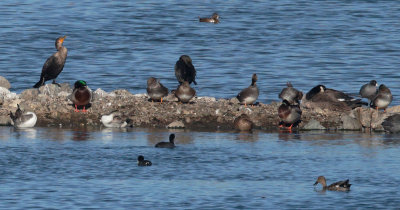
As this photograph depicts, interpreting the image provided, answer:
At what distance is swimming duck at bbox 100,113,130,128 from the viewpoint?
74.2ft

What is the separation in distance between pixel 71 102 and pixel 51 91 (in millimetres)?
1788

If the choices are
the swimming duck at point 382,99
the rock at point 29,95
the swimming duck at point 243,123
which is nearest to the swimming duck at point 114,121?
the swimming duck at point 243,123

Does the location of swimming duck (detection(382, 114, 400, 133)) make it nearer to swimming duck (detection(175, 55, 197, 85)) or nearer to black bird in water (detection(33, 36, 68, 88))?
swimming duck (detection(175, 55, 197, 85))

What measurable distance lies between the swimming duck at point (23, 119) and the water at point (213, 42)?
834cm

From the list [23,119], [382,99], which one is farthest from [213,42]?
[23,119]

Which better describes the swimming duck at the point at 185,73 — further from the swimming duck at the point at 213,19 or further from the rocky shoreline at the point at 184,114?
the swimming duck at the point at 213,19

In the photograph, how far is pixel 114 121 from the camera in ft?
74.3

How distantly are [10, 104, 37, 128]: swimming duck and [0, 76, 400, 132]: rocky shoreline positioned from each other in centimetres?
43

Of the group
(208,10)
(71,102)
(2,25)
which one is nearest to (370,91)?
(71,102)

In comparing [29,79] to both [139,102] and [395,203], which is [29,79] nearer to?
[139,102]

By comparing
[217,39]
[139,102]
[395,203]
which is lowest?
[395,203]

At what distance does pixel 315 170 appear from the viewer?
17938 mm

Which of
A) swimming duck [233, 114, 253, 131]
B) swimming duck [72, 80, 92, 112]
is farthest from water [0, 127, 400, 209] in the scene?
swimming duck [72, 80, 92, 112]

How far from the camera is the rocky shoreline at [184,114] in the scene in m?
23.0
